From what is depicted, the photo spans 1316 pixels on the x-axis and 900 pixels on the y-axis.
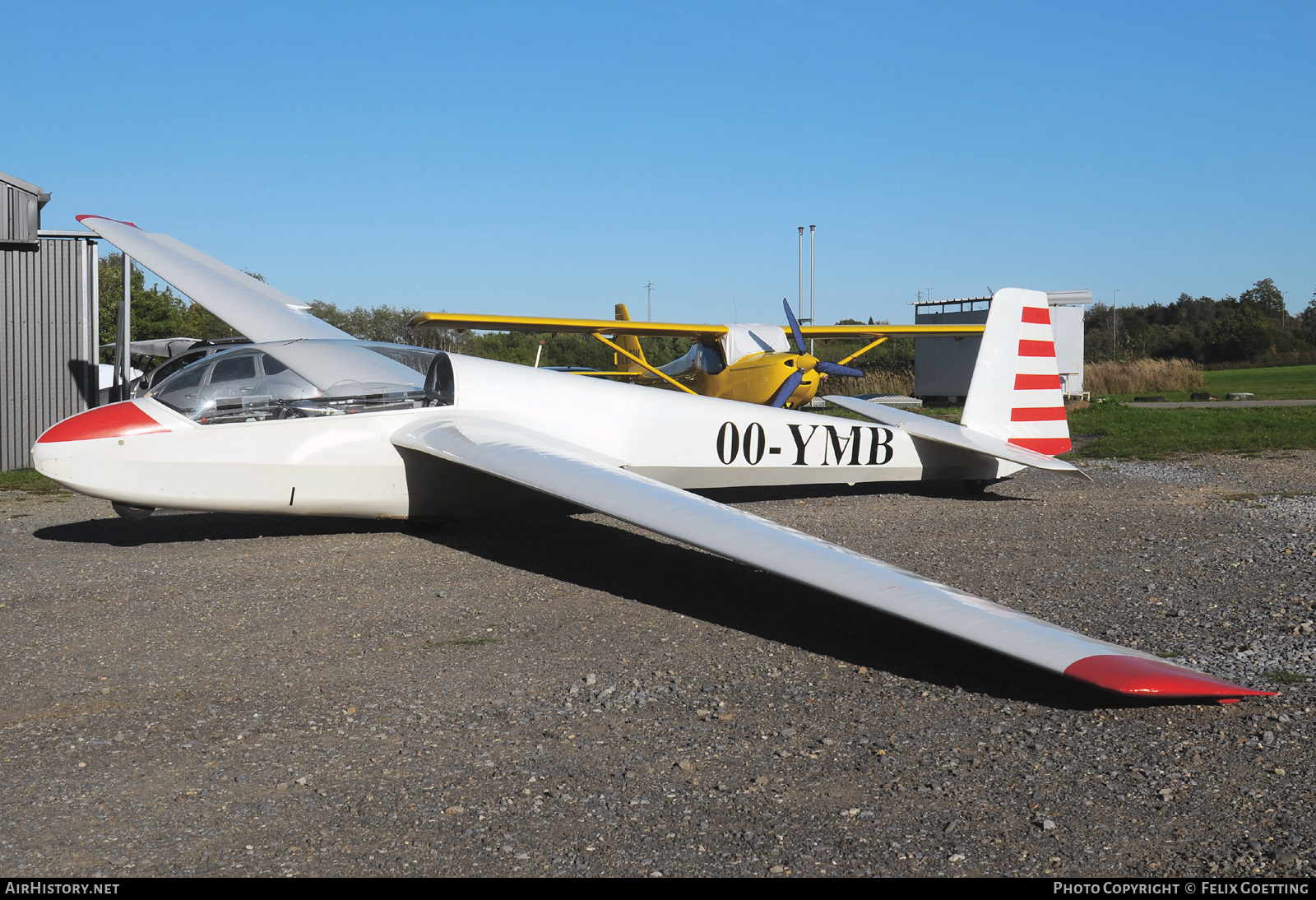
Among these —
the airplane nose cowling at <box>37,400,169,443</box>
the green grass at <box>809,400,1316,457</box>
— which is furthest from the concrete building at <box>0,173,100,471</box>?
the green grass at <box>809,400,1316,457</box>

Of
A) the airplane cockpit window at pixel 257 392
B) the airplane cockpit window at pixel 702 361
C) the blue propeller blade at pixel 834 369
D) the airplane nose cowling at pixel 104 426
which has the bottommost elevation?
the airplane nose cowling at pixel 104 426

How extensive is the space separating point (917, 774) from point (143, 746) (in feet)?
9.95

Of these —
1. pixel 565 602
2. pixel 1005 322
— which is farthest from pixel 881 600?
pixel 1005 322

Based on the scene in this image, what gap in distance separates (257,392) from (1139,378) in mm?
35384

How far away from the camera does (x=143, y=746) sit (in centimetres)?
357

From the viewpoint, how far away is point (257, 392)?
730 cm

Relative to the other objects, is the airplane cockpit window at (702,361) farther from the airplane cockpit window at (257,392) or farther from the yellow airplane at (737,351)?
the airplane cockpit window at (257,392)

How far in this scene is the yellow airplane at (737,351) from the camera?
58.0ft

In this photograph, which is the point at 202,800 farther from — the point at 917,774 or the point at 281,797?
the point at 917,774

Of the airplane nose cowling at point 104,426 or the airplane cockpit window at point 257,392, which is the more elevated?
the airplane cockpit window at point 257,392

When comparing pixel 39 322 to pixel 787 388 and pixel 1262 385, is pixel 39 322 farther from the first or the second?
pixel 1262 385

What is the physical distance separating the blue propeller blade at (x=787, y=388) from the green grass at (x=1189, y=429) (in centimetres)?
535

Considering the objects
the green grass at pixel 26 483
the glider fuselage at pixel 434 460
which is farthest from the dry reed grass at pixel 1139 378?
the green grass at pixel 26 483

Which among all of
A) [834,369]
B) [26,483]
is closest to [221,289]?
[26,483]
